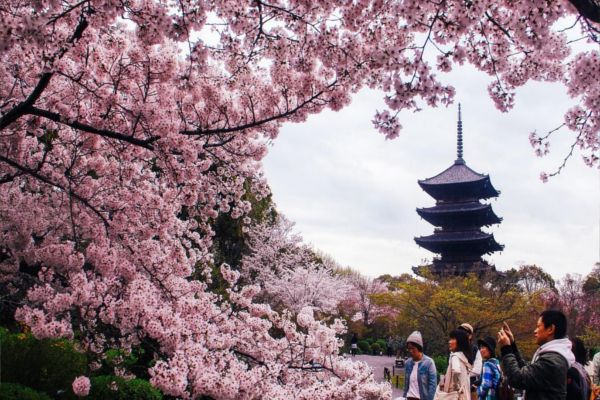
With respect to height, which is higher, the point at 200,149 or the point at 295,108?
the point at 295,108

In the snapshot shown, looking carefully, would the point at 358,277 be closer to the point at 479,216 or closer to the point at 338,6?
the point at 479,216

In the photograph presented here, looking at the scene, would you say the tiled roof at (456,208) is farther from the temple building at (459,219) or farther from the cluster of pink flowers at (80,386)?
the cluster of pink flowers at (80,386)

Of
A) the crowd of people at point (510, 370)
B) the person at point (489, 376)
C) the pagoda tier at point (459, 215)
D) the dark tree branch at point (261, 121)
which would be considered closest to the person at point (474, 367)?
the crowd of people at point (510, 370)

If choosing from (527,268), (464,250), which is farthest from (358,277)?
(464,250)

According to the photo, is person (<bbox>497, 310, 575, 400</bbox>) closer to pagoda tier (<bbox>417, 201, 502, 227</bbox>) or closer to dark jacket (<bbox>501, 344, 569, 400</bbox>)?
dark jacket (<bbox>501, 344, 569, 400</bbox>)

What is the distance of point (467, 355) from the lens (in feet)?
18.4

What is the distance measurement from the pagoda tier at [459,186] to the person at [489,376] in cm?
2684

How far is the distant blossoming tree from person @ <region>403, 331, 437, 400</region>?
0.87 metres

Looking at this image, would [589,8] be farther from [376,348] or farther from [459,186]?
[376,348]

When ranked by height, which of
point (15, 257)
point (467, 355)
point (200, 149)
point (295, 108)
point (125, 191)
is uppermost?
point (295, 108)

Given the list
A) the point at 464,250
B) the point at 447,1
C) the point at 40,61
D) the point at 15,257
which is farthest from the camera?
the point at 464,250

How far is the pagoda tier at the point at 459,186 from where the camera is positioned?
32125mm

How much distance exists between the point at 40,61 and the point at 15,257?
12.2 ft

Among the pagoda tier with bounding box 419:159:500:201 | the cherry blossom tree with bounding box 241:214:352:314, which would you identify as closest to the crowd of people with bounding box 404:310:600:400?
the cherry blossom tree with bounding box 241:214:352:314
